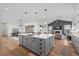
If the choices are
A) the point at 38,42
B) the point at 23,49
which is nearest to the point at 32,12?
the point at 38,42

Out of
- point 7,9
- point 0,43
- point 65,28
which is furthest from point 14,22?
point 65,28

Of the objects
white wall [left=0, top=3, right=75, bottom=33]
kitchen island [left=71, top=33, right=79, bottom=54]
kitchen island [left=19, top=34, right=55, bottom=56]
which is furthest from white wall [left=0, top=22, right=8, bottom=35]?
kitchen island [left=71, top=33, right=79, bottom=54]

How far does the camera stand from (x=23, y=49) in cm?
241

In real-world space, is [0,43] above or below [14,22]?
below

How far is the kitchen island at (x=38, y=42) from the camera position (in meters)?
2.37

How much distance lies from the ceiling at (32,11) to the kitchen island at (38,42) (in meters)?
0.25

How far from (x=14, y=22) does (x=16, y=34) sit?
7.8 inches

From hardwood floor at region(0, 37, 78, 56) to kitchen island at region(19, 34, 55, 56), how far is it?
0.07 metres

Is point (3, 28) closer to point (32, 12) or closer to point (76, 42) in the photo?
point (32, 12)

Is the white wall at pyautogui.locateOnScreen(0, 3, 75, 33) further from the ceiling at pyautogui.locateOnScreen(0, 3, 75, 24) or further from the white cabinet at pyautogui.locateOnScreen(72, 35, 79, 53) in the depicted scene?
the white cabinet at pyautogui.locateOnScreen(72, 35, 79, 53)

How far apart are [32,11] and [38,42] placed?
0.51 meters

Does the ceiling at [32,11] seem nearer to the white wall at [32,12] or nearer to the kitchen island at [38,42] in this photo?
the white wall at [32,12]

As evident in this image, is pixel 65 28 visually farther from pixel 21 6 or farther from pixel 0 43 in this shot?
pixel 0 43

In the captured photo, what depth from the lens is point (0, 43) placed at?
2.40 m
